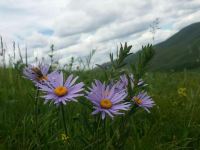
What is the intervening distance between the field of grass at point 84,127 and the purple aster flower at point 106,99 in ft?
0.52

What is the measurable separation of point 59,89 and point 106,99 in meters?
0.29

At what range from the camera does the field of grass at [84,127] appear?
109 inches

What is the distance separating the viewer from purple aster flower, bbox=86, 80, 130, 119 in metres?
2.18

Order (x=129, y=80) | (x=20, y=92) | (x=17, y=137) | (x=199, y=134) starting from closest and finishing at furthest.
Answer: (x=129, y=80) → (x=17, y=137) → (x=199, y=134) → (x=20, y=92)

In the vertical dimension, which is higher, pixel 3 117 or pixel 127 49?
pixel 127 49

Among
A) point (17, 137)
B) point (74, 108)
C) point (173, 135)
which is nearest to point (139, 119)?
point (173, 135)

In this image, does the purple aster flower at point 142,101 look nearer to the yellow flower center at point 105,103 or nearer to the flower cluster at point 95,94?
the flower cluster at point 95,94

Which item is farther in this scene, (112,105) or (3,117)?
(3,117)

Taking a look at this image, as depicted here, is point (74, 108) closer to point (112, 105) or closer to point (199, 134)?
point (199, 134)

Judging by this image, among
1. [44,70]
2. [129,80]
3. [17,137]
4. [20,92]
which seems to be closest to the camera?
[129,80]

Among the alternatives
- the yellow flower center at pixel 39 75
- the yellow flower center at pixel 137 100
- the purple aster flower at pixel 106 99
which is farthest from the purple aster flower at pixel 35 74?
the yellow flower center at pixel 137 100

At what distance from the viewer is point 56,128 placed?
3.42m

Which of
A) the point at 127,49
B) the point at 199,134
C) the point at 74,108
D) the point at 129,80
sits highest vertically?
the point at 127,49

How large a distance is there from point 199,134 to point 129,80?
72.9 inches
